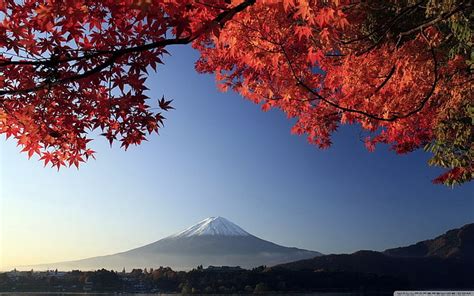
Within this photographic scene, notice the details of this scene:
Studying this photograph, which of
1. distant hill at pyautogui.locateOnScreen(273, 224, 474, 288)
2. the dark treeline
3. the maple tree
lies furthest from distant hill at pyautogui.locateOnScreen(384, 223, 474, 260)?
the maple tree

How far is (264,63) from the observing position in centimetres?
578

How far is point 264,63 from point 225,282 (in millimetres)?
28363

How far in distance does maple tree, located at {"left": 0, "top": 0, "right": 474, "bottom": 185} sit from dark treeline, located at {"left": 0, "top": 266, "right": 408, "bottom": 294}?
2407 centimetres

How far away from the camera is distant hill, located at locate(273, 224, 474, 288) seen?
3947 centimetres

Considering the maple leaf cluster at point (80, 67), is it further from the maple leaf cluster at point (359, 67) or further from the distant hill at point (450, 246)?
the distant hill at point (450, 246)

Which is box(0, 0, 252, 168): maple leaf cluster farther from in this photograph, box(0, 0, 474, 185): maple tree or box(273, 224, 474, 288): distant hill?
box(273, 224, 474, 288): distant hill

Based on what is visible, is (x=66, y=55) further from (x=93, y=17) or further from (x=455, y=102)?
(x=455, y=102)

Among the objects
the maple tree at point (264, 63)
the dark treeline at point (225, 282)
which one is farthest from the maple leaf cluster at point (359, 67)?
the dark treeline at point (225, 282)

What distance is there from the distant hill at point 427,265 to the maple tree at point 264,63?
27.7 m

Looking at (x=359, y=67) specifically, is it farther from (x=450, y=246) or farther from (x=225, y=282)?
(x=450, y=246)

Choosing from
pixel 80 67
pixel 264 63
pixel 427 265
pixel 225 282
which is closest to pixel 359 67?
pixel 264 63

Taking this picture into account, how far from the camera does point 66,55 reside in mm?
4066

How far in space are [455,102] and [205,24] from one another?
582 centimetres

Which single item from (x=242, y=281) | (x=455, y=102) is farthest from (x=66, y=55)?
(x=242, y=281)
